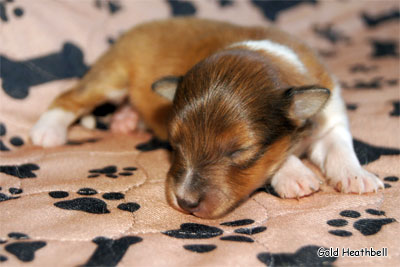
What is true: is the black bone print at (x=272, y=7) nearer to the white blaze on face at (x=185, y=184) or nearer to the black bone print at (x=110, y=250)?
the white blaze on face at (x=185, y=184)

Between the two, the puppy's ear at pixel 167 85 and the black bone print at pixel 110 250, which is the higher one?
the puppy's ear at pixel 167 85

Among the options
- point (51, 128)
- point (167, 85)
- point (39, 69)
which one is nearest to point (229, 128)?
point (167, 85)

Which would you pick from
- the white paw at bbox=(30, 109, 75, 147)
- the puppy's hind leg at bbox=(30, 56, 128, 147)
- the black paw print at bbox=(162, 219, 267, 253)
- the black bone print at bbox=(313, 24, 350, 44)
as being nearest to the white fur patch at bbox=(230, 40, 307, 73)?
the black paw print at bbox=(162, 219, 267, 253)

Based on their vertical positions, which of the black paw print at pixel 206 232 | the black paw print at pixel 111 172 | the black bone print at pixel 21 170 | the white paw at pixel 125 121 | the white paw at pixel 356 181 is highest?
the white paw at pixel 125 121

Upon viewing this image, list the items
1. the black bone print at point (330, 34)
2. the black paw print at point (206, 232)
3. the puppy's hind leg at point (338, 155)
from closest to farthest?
1. the black paw print at point (206, 232)
2. the puppy's hind leg at point (338, 155)
3. the black bone print at point (330, 34)

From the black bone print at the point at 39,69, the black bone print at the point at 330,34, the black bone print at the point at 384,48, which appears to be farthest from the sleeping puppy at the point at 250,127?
the black bone print at the point at 330,34

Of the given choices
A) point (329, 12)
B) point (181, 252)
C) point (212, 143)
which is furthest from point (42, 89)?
point (329, 12)
